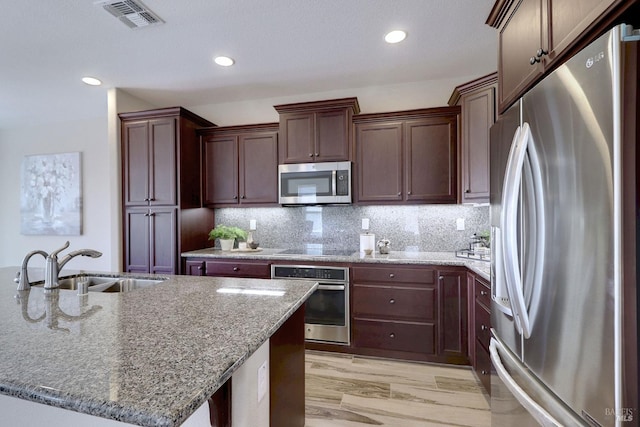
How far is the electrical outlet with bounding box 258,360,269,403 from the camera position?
116 cm

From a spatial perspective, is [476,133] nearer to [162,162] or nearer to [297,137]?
[297,137]

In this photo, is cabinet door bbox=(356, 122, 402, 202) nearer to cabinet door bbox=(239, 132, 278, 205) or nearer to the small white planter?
cabinet door bbox=(239, 132, 278, 205)

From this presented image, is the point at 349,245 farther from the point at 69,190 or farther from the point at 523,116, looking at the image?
the point at 69,190

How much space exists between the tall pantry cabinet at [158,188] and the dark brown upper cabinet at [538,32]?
9.81ft

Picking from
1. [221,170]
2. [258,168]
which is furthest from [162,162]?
[258,168]

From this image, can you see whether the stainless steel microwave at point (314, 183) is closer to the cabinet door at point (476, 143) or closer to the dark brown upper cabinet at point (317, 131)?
the dark brown upper cabinet at point (317, 131)

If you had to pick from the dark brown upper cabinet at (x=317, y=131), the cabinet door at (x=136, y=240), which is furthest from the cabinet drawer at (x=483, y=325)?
the cabinet door at (x=136, y=240)

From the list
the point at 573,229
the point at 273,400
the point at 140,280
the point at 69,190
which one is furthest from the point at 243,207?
the point at 573,229

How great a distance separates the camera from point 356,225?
10.9 feet

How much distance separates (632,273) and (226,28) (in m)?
2.64

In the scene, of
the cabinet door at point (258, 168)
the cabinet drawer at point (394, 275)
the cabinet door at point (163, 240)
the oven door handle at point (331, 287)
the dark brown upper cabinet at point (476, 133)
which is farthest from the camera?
the cabinet door at point (258, 168)

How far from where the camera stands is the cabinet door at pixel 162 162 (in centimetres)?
319

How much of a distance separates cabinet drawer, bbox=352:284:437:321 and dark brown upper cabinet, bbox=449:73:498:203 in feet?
3.12

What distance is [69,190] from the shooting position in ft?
14.0
